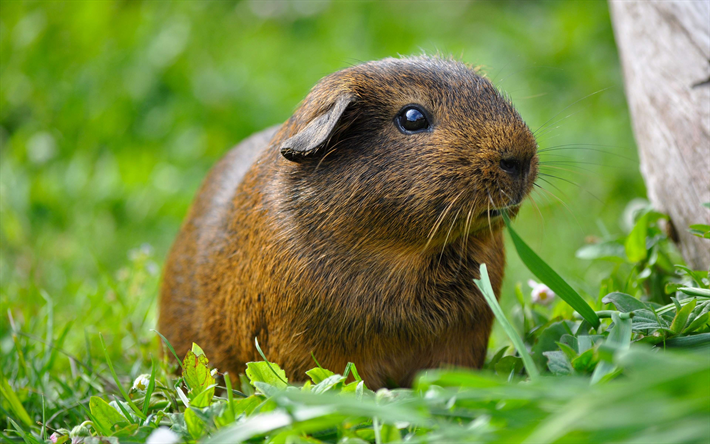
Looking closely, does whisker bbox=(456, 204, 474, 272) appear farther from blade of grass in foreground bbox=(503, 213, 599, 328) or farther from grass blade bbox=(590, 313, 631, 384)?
grass blade bbox=(590, 313, 631, 384)

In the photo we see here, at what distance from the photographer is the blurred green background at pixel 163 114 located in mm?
6465

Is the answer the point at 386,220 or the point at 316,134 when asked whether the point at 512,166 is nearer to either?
the point at 386,220

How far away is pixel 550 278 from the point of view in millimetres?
2633

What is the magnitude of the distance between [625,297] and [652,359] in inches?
46.8

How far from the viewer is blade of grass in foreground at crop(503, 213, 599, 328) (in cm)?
262

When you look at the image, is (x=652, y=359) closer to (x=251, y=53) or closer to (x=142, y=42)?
(x=142, y=42)

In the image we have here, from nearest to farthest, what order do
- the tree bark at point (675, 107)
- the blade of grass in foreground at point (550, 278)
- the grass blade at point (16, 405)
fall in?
the blade of grass in foreground at point (550, 278), the grass blade at point (16, 405), the tree bark at point (675, 107)

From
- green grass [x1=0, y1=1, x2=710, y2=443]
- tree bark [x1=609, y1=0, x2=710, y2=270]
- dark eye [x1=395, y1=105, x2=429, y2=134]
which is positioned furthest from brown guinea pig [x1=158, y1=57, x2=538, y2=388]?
tree bark [x1=609, y1=0, x2=710, y2=270]

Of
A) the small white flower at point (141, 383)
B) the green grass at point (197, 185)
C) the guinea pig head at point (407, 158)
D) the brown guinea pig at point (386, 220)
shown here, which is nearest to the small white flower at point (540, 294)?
the green grass at point (197, 185)

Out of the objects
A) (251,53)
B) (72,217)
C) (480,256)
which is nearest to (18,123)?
(72,217)

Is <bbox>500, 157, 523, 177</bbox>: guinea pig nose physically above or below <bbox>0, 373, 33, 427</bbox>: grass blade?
above

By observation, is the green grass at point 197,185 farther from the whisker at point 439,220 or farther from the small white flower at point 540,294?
the whisker at point 439,220

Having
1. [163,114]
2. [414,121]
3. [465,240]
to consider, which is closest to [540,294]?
[465,240]

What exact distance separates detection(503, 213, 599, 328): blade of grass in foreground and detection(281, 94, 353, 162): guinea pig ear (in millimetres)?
936
